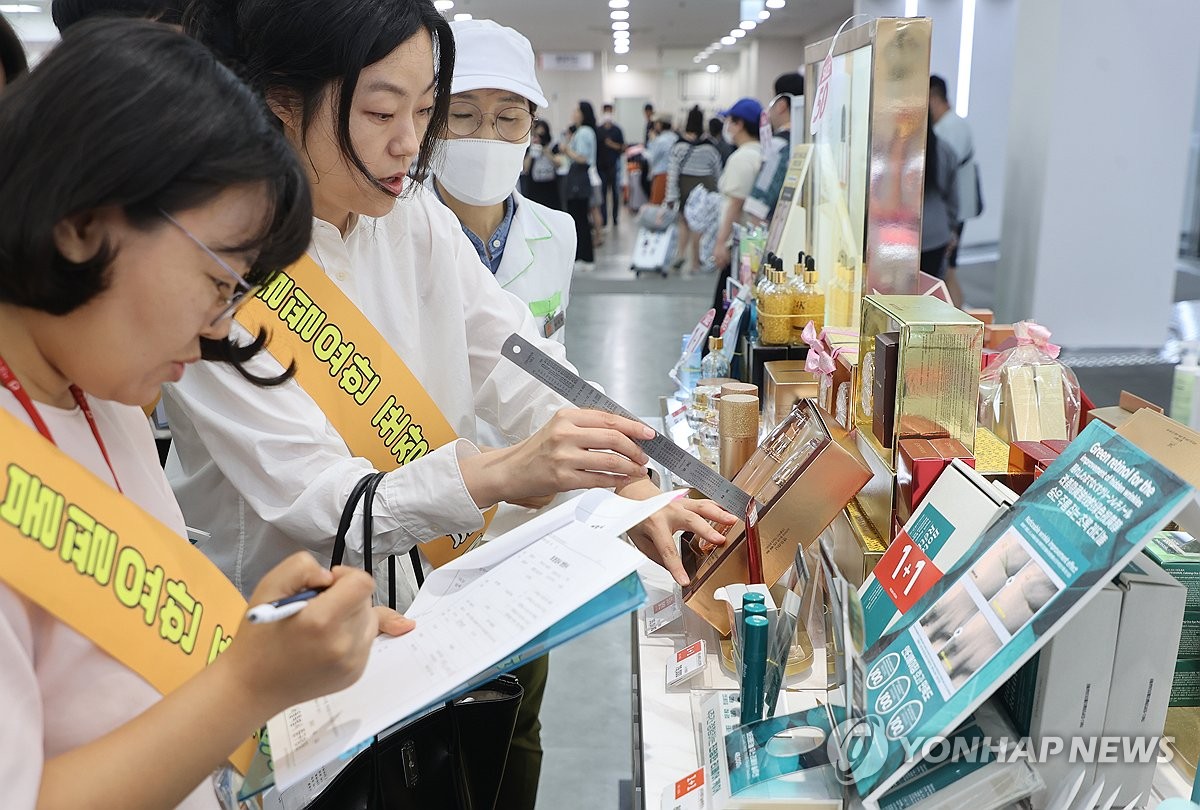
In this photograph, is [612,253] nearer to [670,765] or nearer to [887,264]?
[887,264]

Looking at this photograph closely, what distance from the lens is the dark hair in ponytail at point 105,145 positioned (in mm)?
707

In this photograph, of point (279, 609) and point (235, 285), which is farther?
point (235, 285)

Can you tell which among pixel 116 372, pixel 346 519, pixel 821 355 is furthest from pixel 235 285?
pixel 821 355

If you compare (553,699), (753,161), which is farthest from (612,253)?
(553,699)

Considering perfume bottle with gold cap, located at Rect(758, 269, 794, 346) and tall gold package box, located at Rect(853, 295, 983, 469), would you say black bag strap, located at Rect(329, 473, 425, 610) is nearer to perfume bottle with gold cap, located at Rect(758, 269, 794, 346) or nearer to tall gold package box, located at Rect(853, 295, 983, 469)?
tall gold package box, located at Rect(853, 295, 983, 469)

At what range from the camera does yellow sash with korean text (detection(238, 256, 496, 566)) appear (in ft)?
4.80

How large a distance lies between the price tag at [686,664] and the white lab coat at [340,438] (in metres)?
0.33

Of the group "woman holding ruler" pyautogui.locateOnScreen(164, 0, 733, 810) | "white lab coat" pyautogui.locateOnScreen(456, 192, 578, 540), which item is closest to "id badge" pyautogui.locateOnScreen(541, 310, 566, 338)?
"white lab coat" pyautogui.locateOnScreen(456, 192, 578, 540)

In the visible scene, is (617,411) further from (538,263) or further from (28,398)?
(538,263)

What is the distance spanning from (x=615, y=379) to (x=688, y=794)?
5.06 m

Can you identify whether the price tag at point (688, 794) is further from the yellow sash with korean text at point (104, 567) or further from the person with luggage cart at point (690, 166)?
the person with luggage cart at point (690, 166)

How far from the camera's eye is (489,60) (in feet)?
7.38

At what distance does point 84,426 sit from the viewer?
33.9 inches

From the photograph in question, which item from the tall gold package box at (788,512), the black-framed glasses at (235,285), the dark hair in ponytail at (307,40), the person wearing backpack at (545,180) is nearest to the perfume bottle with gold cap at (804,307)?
the tall gold package box at (788,512)
